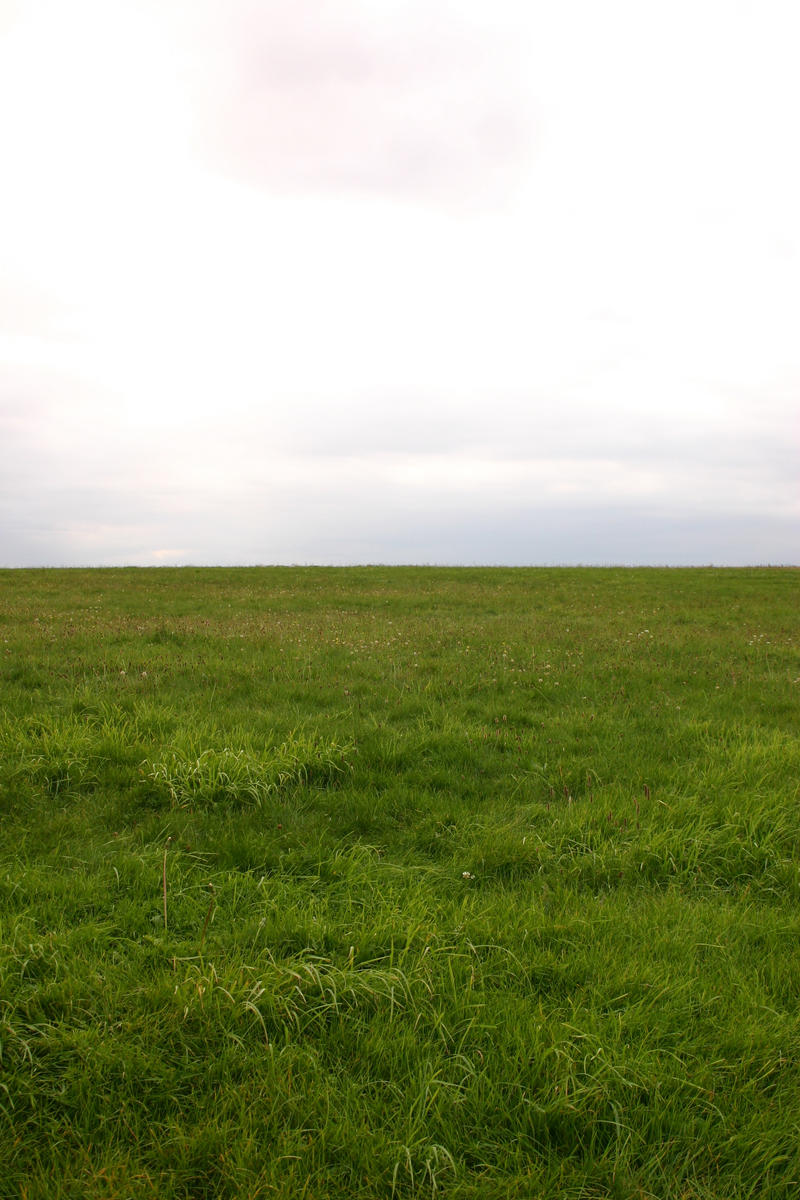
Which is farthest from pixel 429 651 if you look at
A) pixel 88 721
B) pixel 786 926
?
pixel 786 926

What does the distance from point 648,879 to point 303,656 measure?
7721mm

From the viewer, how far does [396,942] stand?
4051 millimetres

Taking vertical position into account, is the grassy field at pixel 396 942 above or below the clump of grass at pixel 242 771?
below

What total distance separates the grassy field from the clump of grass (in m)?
0.03

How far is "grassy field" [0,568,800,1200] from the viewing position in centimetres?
277

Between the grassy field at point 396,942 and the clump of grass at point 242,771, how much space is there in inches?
1.3

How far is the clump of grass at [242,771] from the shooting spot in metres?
6.05

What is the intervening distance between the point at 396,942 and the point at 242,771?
2.73 metres

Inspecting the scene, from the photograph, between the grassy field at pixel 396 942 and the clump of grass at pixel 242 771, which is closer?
the grassy field at pixel 396 942

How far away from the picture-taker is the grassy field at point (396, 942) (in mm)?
2768

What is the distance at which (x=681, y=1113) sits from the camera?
2924mm

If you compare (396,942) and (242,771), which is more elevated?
(242,771)

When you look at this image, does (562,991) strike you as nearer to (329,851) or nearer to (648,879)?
(648,879)

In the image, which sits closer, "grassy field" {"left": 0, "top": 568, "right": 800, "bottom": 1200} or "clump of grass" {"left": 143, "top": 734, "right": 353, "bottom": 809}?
"grassy field" {"left": 0, "top": 568, "right": 800, "bottom": 1200}
